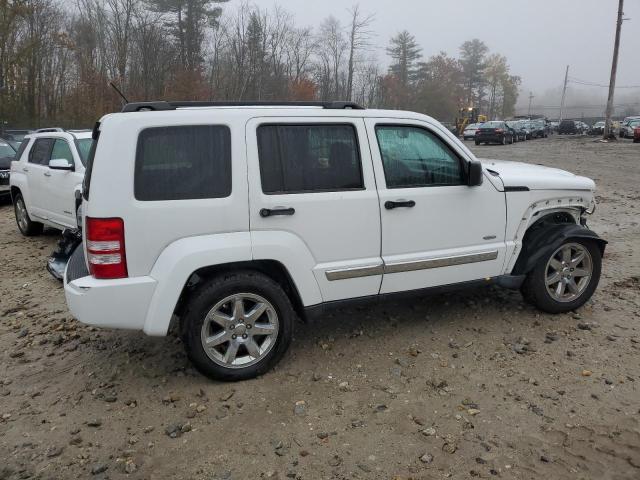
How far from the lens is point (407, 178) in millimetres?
4133

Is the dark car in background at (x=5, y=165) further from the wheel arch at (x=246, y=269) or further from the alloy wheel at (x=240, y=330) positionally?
the alloy wheel at (x=240, y=330)

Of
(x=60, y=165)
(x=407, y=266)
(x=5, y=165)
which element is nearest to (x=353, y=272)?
(x=407, y=266)

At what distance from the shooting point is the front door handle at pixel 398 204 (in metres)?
3.97

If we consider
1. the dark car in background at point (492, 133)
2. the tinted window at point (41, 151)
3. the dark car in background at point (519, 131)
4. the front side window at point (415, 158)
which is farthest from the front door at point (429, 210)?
the dark car in background at point (519, 131)

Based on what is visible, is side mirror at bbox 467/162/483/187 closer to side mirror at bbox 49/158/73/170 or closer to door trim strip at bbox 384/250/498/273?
door trim strip at bbox 384/250/498/273

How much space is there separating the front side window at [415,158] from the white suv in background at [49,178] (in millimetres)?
4255

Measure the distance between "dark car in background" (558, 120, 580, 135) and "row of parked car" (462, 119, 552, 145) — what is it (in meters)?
7.25

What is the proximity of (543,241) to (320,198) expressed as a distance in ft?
7.35

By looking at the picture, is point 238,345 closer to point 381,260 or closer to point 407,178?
point 381,260

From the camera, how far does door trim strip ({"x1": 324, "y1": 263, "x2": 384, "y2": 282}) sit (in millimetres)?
3895

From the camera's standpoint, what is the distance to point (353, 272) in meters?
3.96

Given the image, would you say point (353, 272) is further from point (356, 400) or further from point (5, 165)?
point (5, 165)

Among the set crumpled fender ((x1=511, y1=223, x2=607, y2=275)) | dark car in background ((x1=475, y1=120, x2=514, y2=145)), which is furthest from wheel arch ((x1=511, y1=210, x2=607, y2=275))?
dark car in background ((x1=475, y1=120, x2=514, y2=145))

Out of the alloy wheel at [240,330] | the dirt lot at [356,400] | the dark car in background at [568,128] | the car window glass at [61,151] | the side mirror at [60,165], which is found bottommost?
the dirt lot at [356,400]
